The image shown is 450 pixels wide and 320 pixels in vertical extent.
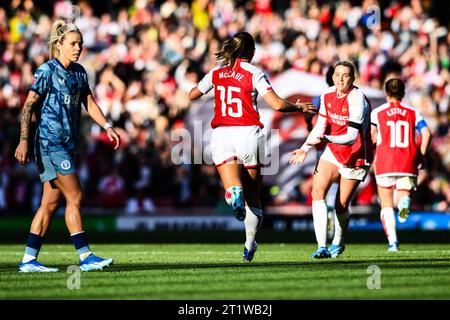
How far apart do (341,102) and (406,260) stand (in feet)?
6.70

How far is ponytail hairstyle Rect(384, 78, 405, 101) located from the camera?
14.7m

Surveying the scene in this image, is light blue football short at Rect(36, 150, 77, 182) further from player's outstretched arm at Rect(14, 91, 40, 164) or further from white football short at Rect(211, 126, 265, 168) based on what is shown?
white football short at Rect(211, 126, 265, 168)

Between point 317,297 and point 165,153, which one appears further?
point 165,153

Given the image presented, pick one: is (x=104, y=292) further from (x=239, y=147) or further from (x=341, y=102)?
(x=341, y=102)

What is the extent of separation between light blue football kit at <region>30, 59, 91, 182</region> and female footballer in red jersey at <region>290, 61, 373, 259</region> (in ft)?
10.3

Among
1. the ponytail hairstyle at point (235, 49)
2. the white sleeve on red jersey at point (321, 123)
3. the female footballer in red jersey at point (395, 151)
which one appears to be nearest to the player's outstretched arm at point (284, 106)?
the ponytail hairstyle at point (235, 49)

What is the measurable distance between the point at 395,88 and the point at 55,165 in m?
5.84

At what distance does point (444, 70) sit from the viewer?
2866 cm

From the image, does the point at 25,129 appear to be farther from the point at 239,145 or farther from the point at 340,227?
the point at 340,227

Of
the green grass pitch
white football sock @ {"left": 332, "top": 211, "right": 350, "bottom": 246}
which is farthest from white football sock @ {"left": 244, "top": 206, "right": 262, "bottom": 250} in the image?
white football sock @ {"left": 332, "top": 211, "right": 350, "bottom": 246}

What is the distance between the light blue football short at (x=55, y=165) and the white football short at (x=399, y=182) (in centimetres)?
575

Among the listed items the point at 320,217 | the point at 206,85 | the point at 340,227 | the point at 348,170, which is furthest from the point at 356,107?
the point at 206,85

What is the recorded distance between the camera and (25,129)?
1045 cm
